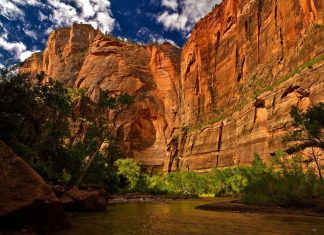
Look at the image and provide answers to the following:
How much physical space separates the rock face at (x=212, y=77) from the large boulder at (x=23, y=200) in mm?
42873

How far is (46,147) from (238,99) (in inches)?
2203

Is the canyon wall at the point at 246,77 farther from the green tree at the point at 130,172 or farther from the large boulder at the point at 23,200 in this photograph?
the large boulder at the point at 23,200

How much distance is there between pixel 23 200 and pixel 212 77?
9636 centimetres

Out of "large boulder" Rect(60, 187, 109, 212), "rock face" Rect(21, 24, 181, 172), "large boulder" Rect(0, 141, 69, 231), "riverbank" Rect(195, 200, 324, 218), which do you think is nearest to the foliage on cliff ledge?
"large boulder" Rect(60, 187, 109, 212)

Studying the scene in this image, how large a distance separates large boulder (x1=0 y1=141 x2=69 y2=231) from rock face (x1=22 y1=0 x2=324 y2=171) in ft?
141

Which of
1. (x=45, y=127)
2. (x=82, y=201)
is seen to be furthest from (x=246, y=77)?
(x=82, y=201)

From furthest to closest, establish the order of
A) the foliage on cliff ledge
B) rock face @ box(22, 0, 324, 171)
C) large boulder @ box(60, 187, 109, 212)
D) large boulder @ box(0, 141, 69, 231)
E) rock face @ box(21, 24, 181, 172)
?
rock face @ box(21, 24, 181, 172), rock face @ box(22, 0, 324, 171), large boulder @ box(60, 187, 109, 212), the foliage on cliff ledge, large boulder @ box(0, 141, 69, 231)

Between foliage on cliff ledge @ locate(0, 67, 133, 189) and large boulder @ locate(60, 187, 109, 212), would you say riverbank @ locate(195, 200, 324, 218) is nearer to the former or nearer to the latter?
large boulder @ locate(60, 187, 109, 212)

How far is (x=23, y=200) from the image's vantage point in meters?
14.2

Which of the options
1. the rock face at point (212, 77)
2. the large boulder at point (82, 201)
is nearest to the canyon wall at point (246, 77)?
the rock face at point (212, 77)

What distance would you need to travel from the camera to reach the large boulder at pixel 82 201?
25406mm

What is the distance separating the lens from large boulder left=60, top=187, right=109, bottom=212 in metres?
25.4

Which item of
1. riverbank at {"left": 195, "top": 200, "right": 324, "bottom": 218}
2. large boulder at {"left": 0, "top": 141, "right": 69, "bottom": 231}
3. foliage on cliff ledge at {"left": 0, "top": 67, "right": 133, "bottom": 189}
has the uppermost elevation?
foliage on cliff ledge at {"left": 0, "top": 67, "right": 133, "bottom": 189}

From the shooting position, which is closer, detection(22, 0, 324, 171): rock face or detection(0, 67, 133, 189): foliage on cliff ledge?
detection(0, 67, 133, 189): foliage on cliff ledge
